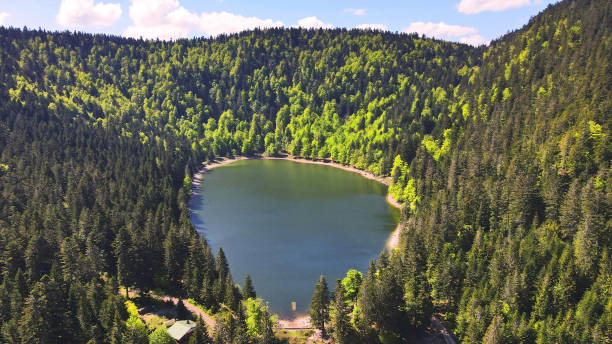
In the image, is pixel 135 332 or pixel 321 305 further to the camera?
pixel 321 305

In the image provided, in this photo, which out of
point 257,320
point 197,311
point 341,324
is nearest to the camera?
point 341,324

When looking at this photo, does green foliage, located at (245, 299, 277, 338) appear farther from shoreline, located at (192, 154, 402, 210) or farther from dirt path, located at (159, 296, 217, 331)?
shoreline, located at (192, 154, 402, 210)

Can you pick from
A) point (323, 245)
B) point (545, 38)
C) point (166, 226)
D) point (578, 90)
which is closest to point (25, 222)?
point (166, 226)

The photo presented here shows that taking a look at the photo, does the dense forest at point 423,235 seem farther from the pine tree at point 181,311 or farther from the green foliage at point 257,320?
the pine tree at point 181,311

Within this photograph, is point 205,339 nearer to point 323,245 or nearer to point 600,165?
point 323,245

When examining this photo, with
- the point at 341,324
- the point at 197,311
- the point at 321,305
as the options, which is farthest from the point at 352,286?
the point at 197,311

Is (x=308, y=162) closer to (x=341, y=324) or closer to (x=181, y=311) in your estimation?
(x=181, y=311)

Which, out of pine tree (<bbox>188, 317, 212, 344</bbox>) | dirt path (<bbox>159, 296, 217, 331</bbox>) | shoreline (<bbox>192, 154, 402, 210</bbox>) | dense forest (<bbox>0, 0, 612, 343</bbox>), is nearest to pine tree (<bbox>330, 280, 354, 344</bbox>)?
dense forest (<bbox>0, 0, 612, 343</bbox>)

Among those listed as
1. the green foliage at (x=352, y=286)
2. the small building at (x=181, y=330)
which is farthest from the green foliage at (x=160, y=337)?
the green foliage at (x=352, y=286)
